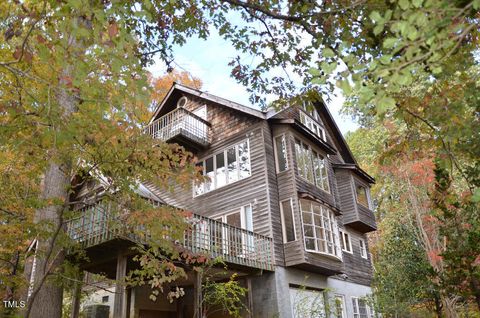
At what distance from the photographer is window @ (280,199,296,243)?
1434 cm

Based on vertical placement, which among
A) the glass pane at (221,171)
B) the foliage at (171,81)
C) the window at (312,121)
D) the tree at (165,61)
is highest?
the foliage at (171,81)

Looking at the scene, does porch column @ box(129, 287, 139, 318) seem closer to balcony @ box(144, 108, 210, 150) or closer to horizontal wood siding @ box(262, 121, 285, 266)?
horizontal wood siding @ box(262, 121, 285, 266)

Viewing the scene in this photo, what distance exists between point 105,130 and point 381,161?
13.3ft

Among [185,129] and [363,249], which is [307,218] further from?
[363,249]

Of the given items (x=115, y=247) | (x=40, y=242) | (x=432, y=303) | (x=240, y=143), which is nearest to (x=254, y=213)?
(x=240, y=143)

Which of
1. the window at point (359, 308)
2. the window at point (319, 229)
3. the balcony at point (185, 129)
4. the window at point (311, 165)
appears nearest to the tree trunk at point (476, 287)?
the window at point (319, 229)

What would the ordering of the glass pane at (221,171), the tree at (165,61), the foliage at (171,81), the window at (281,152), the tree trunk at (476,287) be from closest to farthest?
the tree at (165,61), the tree trunk at (476,287), the window at (281,152), the glass pane at (221,171), the foliage at (171,81)

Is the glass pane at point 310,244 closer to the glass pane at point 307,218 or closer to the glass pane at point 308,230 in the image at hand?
the glass pane at point 308,230

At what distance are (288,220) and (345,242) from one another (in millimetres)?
5904

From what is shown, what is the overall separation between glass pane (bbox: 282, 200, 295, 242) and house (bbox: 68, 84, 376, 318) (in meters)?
0.04

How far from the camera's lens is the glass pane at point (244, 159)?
51.0ft

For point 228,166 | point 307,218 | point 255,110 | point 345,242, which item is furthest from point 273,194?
point 345,242

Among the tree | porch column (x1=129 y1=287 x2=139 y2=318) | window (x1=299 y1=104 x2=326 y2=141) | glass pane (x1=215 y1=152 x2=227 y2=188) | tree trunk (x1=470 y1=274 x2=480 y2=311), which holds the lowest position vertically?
tree trunk (x1=470 y1=274 x2=480 y2=311)

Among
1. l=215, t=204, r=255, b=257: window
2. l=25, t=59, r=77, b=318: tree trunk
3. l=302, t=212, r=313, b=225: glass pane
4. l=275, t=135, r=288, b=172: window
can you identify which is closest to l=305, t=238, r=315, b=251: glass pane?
l=302, t=212, r=313, b=225: glass pane
